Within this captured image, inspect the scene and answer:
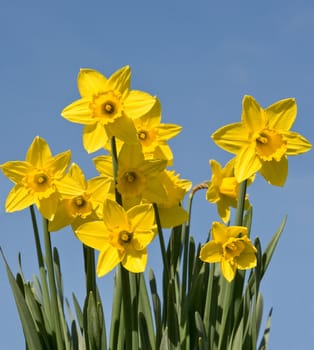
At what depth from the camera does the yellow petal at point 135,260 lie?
6.22 feet

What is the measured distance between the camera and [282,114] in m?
2.08

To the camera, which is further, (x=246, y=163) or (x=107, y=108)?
(x=246, y=163)

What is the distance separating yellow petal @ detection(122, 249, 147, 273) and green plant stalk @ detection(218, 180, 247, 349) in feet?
1.32

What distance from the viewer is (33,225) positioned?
2.21 meters

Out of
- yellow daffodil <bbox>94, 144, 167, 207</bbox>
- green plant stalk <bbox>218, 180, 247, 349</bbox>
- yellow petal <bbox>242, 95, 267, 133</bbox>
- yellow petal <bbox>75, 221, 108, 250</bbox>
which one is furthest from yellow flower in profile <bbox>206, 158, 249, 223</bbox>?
yellow petal <bbox>75, 221, 108, 250</bbox>

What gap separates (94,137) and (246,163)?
1.68ft

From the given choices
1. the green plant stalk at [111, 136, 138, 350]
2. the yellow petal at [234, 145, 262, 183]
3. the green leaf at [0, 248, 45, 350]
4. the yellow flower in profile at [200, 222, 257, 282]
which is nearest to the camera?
the green plant stalk at [111, 136, 138, 350]

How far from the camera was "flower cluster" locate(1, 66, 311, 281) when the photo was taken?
6.30 ft

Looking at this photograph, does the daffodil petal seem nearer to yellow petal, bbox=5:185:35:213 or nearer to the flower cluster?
the flower cluster

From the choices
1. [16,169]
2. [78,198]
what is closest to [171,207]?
[78,198]

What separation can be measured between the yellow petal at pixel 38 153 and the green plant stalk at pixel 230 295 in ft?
2.25

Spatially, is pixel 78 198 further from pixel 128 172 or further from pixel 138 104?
pixel 138 104

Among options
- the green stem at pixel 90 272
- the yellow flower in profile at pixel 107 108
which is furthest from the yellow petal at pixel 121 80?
the green stem at pixel 90 272

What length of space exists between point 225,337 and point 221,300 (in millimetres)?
142
